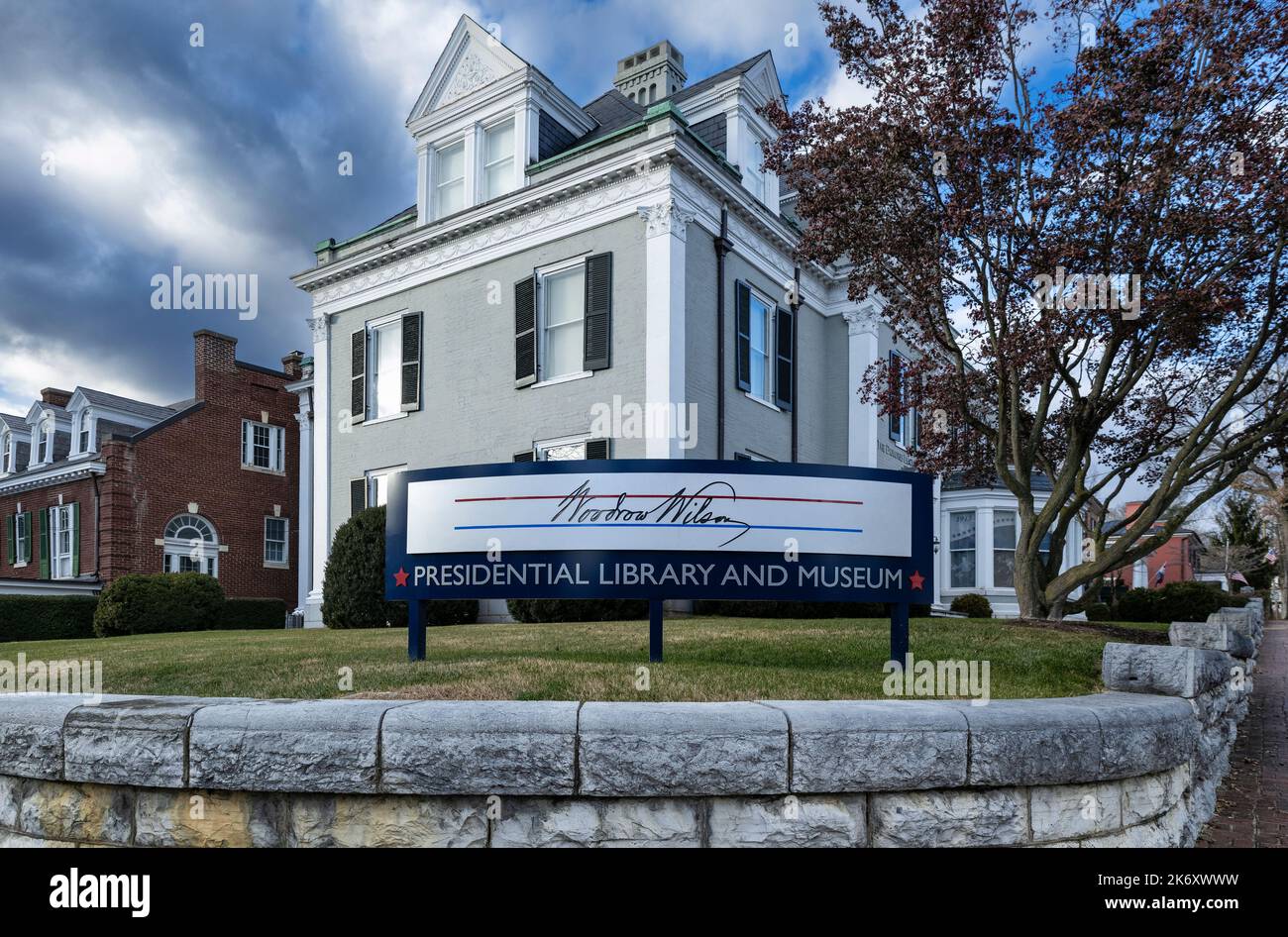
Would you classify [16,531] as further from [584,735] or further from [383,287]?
[584,735]

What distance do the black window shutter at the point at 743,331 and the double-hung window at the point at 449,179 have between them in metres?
6.40

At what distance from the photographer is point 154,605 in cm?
1739

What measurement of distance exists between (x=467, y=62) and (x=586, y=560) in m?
15.9

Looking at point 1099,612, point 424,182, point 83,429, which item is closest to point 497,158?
point 424,182

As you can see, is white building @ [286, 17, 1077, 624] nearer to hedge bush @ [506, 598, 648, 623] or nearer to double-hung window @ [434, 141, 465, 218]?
double-hung window @ [434, 141, 465, 218]

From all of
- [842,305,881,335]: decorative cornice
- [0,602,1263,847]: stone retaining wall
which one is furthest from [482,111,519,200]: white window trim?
[0,602,1263,847]: stone retaining wall

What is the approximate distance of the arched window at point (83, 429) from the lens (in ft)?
85.5

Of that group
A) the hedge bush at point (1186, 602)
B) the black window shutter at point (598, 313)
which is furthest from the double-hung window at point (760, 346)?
the hedge bush at point (1186, 602)

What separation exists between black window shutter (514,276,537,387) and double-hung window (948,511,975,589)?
12.2 meters

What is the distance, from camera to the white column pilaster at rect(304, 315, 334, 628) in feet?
63.2

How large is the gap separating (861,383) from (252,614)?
14716 mm

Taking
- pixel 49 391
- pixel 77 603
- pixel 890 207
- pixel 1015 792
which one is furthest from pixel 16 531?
pixel 1015 792

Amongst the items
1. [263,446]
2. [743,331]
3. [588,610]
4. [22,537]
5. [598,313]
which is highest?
[598,313]

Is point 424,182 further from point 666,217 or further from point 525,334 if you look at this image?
point 666,217
